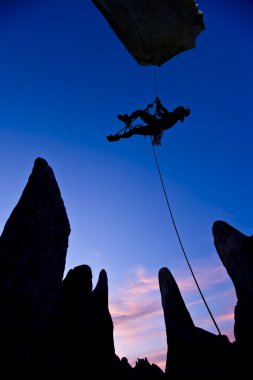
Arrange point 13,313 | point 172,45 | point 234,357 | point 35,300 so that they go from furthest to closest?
point 172,45 → point 234,357 → point 35,300 → point 13,313

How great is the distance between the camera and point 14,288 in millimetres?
6891

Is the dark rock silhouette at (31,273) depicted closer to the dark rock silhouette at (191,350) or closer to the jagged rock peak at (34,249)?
the jagged rock peak at (34,249)

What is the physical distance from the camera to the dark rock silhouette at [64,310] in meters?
6.73

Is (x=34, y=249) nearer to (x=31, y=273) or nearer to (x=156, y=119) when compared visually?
(x=31, y=273)

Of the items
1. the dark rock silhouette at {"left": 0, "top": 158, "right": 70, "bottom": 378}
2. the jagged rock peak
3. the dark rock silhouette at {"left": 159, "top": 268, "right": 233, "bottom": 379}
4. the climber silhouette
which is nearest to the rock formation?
the climber silhouette

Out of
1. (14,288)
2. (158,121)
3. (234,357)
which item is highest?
(158,121)

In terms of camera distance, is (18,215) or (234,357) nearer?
(18,215)

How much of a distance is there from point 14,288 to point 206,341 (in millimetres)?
7805

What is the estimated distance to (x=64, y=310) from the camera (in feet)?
31.7

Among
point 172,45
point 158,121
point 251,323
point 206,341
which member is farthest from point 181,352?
point 172,45

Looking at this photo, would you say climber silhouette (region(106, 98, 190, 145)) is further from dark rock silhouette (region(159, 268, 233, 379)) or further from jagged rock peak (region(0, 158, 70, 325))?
dark rock silhouette (region(159, 268, 233, 379))

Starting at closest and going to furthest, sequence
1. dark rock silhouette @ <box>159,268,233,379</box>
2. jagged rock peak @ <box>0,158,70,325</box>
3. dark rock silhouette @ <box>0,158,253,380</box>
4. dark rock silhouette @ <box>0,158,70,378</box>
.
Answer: dark rock silhouette @ <box>0,158,70,378</box>, dark rock silhouette @ <box>0,158,253,380</box>, jagged rock peak @ <box>0,158,70,325</box>, dark rock silhouette @ <box>159,268,233,379</box>

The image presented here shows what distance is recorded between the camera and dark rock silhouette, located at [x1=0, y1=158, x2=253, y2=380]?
265 inches

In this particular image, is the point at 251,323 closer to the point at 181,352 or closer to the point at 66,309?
the point at 181,352
